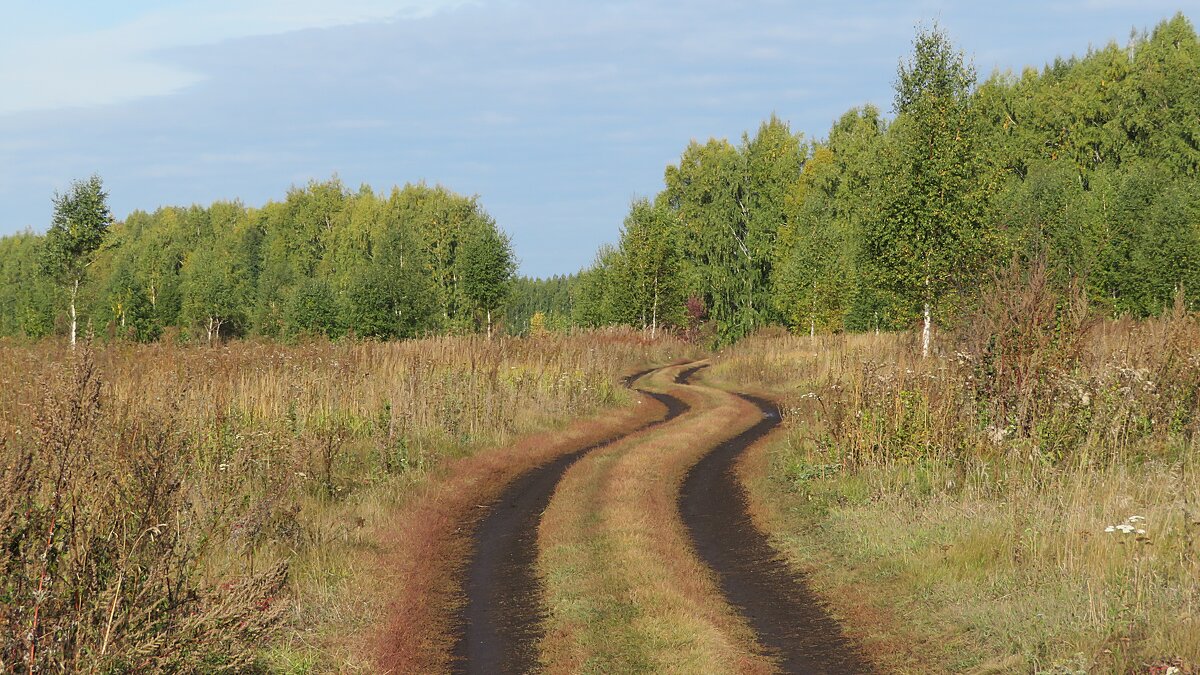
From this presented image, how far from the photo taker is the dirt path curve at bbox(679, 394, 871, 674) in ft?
26.7

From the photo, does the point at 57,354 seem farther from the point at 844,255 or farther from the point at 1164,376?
the point at 844,255

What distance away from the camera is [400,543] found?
11820 millimetres

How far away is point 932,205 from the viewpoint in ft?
86.9

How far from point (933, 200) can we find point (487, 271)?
101ft

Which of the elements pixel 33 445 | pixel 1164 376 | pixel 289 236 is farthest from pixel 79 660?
pixel 289 236

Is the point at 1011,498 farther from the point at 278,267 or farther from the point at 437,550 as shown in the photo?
the point at 278,267

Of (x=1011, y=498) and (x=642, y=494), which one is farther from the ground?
(x=1011, y=498)

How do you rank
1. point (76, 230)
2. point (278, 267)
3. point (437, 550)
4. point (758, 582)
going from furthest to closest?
point (278, 267) → point (76, 230) → point (437, 550) → point (758, 582)

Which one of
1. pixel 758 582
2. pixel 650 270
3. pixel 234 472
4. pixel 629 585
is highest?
pixel 650 270

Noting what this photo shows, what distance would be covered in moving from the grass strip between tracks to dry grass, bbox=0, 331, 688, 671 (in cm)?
28

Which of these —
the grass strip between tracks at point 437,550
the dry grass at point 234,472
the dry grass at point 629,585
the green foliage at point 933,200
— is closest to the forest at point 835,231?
the green foliage at point 933,200

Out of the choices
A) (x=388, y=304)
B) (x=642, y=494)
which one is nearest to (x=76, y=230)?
(x=388, y=304)

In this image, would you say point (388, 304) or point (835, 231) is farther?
point (388, 304)

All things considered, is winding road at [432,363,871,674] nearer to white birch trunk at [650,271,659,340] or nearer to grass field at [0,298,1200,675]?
grass field at [0,298,1200,675]
